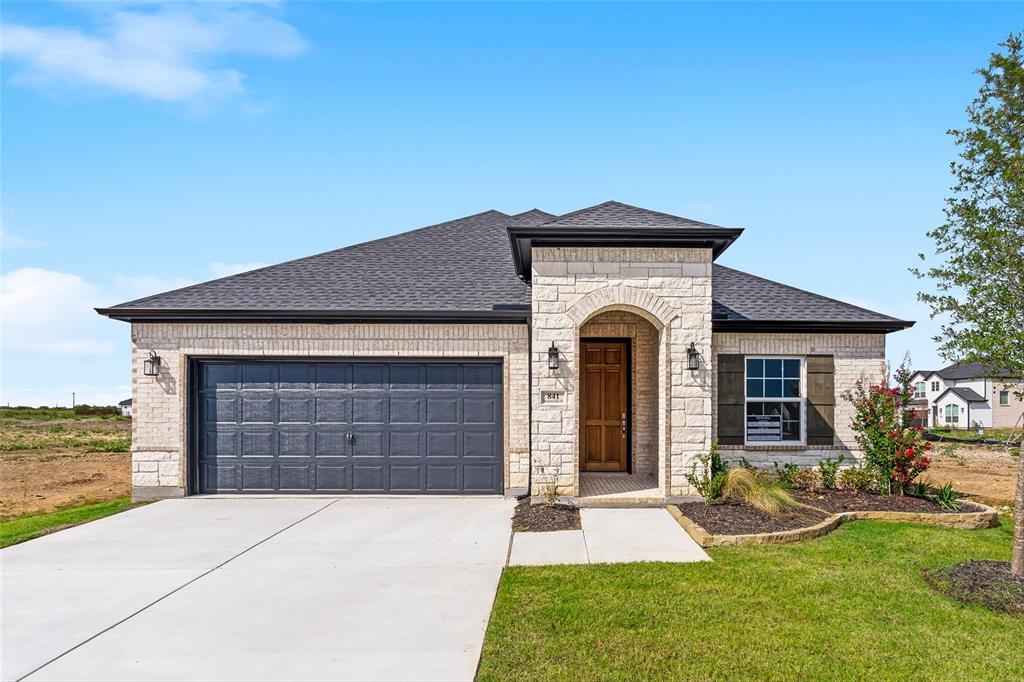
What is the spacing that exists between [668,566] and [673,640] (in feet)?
6.07

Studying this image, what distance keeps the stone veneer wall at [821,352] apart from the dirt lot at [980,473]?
1.59m

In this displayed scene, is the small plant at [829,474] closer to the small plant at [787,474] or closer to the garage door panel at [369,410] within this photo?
the small plant at [787,474]

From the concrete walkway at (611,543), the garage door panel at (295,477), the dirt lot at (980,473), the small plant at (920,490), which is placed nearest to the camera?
the concrete walkway at (611,543)

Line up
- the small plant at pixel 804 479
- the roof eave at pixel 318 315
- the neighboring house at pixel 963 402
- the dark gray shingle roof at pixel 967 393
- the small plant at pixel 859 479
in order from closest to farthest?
1. the small plant at pixel 859 479
2. the small plant at pixel 804 479
3. the roof eave at pixel 318 315
4. the neighboring house at pixel 963 402
5. the dark gray shingle roof at pixel 967 393

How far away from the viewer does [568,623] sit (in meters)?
5.16

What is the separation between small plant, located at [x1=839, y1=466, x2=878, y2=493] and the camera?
410 inches

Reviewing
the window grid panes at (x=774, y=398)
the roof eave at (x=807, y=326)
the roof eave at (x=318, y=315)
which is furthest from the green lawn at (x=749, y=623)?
the roof eave at (x=318, y=315)

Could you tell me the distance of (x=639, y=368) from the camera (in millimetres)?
11852

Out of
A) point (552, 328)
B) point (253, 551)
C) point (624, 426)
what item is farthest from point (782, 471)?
point (253, 551)

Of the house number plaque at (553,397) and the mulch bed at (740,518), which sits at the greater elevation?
the house number plaque at (553,397)

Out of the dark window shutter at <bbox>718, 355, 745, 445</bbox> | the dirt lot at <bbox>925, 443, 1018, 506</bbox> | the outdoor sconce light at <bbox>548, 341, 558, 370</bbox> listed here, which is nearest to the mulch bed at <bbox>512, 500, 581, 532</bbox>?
the outdoor sconce light at <bbox>548, 341, 558, 370</bbox>

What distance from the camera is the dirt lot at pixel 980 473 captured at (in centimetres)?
1232

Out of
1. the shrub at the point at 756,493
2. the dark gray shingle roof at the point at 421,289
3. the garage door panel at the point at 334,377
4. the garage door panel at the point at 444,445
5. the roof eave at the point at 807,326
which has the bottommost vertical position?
the shrub at the point at 756,493

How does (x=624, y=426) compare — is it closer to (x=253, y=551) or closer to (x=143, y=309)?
(x=253, y=551)
